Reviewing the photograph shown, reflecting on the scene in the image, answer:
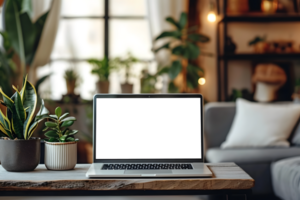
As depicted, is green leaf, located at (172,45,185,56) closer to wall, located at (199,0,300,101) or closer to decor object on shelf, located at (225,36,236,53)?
decor object on shelf, located at (225,36,236,53)

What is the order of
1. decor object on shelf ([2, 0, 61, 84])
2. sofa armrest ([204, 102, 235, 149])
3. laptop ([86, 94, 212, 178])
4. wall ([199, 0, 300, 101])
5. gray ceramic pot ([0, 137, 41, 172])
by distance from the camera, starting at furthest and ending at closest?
wall ([199, 0, 300, 101]), decor object on shelf ([2, 0, 61, 84]), sofa armrest ([204, 102, 235, 149]), laptop ([86, 94, 212, 178]), gray ceramic pot ([0, 137, 41, 172])

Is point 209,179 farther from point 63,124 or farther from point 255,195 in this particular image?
point 255,195

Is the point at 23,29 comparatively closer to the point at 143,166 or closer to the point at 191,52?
the point at 191,52

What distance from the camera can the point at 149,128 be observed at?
1.18 meters

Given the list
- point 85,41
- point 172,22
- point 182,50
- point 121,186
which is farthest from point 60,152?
point 85,41

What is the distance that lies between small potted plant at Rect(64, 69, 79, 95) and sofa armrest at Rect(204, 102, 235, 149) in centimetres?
191

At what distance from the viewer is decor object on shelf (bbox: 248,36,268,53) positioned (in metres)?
3.72

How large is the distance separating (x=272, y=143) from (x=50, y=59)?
2.89 meters

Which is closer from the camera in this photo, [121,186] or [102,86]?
[121,186]

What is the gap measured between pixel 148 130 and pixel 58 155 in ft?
1.07

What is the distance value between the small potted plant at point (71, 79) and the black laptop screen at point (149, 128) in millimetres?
2745

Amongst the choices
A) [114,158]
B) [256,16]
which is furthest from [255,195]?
[256,16]

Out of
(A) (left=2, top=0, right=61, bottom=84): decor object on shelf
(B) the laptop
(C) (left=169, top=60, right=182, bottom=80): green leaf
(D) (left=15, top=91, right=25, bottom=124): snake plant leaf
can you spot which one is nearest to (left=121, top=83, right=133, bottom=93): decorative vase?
(C) (left=169, top=60, right=182, bottom=80): green leaf

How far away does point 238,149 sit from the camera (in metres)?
2.28
